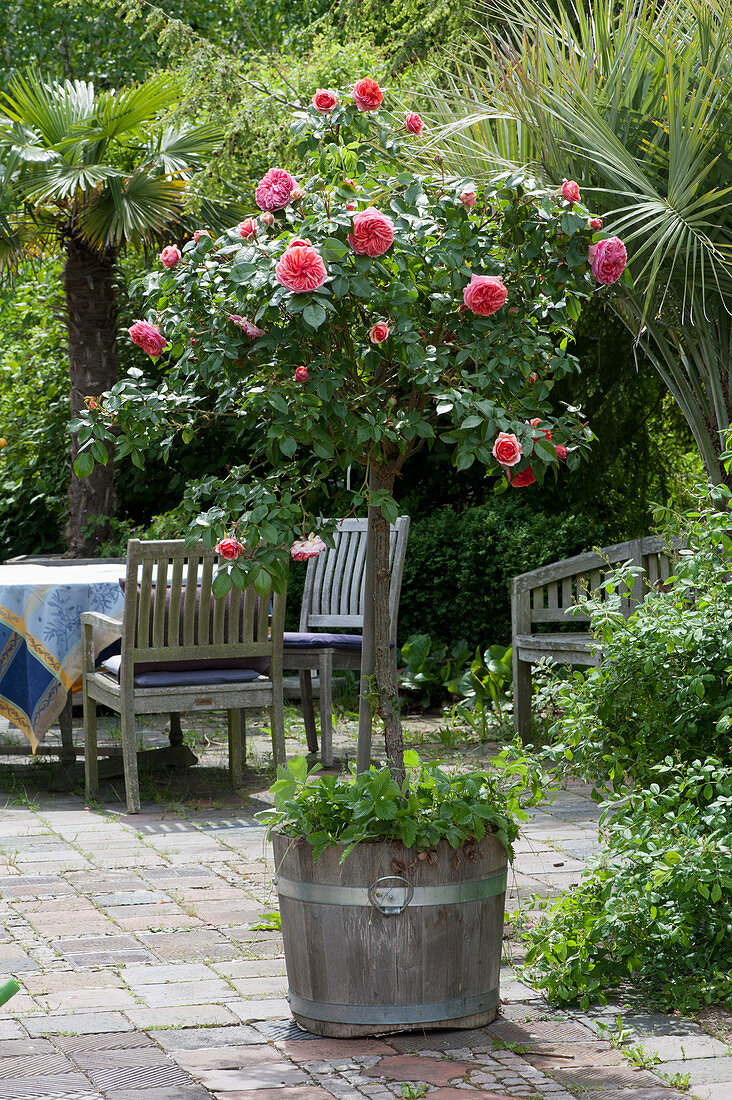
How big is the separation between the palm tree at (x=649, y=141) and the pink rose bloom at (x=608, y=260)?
5.49ft

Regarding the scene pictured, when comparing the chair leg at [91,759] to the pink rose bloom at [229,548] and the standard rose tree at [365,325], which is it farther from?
the pink rose bloom at [229,548]

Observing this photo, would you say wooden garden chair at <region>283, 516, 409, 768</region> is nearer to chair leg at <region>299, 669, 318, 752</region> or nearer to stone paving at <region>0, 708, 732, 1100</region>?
chair leg at <region>299, 669, 318, 752</region>

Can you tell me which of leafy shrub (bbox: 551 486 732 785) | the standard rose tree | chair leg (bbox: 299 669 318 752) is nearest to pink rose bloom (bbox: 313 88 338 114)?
the standard rose tree

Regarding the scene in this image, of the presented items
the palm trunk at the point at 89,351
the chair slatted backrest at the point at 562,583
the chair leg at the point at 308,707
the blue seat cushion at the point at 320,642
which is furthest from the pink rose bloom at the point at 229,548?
the palm trunk at the point at 89,351

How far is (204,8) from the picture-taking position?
20.4 metres

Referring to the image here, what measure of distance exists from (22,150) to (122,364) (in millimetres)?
2274

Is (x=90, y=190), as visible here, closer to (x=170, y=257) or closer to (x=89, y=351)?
(x=89, y=351)

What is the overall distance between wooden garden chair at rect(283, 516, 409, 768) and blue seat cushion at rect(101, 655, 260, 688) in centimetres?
59

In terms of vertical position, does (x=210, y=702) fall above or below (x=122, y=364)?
below

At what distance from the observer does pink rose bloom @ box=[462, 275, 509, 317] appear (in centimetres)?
280

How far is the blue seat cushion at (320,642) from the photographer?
240 inches

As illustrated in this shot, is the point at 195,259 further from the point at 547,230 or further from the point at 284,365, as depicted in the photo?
the point at 547,230

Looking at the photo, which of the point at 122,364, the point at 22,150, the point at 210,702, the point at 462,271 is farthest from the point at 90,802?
the point at 122,364

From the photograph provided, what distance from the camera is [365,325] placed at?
120 inches
